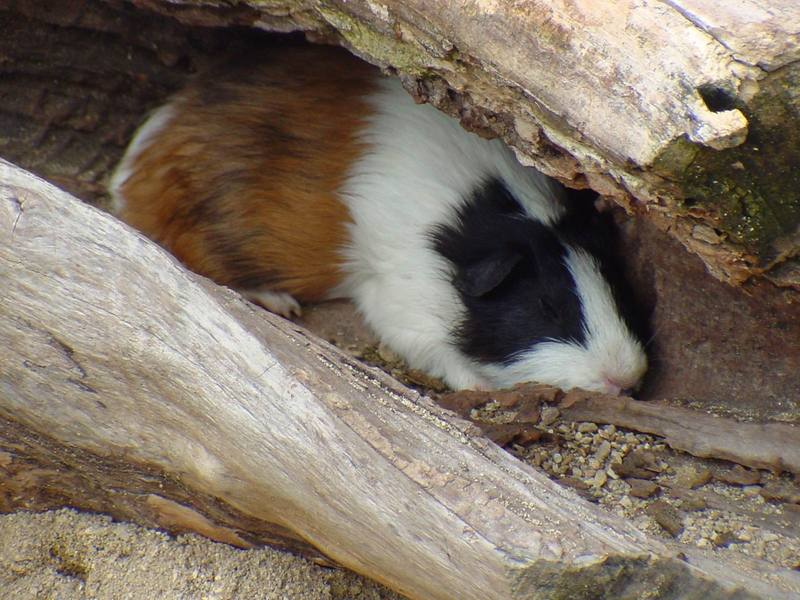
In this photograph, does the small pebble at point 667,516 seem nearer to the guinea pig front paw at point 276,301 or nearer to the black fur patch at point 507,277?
the black fur patch at point 507,277

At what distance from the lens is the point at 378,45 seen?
5.21 feet

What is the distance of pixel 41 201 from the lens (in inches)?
56.9

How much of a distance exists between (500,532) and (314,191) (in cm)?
149

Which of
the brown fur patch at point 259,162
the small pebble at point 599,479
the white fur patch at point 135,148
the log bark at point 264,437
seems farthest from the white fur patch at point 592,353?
the white fur patch at point 135,148

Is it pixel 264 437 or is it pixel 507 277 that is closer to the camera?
pixel 264 437

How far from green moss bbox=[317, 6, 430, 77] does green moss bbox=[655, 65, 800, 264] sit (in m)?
0.51

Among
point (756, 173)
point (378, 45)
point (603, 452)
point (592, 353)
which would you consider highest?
point (756, 173)

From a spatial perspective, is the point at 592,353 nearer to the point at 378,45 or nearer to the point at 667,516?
the point at 667,516

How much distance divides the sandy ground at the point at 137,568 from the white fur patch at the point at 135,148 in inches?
46.2

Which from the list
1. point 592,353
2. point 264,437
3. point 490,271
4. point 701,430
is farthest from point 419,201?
point 264,437

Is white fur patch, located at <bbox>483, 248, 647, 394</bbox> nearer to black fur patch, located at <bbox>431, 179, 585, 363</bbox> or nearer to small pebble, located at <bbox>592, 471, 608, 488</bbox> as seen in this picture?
black fur patch, located at <bbox>431, 179, 585, 363</bbox>

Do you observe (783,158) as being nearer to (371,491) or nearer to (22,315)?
(371,491)

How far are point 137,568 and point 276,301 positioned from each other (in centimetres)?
107

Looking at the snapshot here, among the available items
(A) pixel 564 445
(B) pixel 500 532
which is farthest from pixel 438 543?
(A) pixel 564 445
